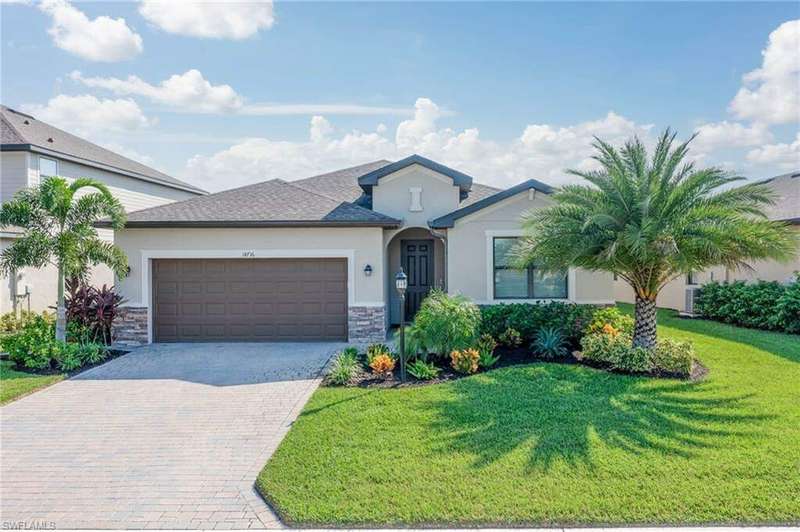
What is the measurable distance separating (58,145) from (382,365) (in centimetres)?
1635

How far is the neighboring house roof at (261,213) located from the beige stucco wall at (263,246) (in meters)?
0.35

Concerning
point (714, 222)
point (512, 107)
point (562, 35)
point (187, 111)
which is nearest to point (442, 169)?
point (512, 107)

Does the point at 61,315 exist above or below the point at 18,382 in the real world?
above

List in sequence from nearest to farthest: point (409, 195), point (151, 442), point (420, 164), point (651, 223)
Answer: point (151, 442) → point (651, 223) → point (420, 164) → point (409, 195)

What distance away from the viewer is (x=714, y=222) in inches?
334

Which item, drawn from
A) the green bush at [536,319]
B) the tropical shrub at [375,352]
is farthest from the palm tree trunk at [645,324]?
the tropical shrub at [375,352]

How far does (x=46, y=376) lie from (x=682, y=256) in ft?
41.9

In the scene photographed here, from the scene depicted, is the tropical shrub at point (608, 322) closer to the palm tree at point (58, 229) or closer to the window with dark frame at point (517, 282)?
the window with dark frame at point (517, 282)

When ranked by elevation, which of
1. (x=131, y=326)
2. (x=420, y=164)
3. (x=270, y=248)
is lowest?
(x=131, y=326)

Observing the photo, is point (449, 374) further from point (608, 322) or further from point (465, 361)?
point (608, 322)

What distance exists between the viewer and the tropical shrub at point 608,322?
10.3 meters

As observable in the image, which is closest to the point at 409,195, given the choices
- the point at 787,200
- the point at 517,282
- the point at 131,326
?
the point at 517,282

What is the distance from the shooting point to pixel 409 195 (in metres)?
13.6

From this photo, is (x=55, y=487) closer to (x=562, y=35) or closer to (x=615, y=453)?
(x=615, y=453)
